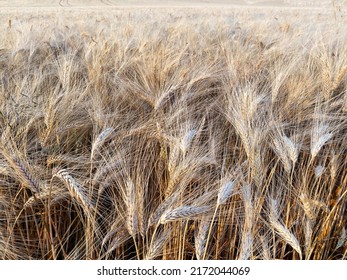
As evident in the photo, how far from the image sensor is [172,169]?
1043 mm

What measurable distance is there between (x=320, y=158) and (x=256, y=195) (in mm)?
418

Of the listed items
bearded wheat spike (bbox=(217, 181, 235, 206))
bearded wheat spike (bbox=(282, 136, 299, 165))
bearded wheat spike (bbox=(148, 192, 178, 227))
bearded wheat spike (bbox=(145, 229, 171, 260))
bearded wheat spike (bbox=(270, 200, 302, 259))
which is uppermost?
bearded wheat spike (bbox=(282, 136, 299, 165))

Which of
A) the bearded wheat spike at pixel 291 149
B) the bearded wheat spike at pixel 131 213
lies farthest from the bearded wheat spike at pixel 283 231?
the bearded wheat spike at pixel 131 213

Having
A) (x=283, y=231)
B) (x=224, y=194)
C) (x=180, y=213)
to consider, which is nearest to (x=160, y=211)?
(x=180, y=213)

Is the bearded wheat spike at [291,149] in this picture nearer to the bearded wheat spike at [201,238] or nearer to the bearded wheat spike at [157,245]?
the bearded wheat spike at [201,238]

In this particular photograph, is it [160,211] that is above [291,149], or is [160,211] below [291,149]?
below

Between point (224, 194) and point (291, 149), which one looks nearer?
point (224, 194)

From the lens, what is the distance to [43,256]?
1.13 meters

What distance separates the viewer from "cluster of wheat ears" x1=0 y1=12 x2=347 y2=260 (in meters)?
1.05

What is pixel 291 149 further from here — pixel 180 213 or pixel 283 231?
pixel 180 213

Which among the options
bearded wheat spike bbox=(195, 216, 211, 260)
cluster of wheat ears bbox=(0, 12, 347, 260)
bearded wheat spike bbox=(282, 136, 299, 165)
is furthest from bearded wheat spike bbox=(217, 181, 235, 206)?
bearded wheat spike bbox=(282, 136, 299, 165)

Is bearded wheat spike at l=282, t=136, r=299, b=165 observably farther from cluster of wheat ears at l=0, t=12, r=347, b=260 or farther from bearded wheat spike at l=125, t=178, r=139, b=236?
bearded wheat spike at l=125, t=178, r=139, b=236

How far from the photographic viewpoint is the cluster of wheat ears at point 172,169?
1055 mm
